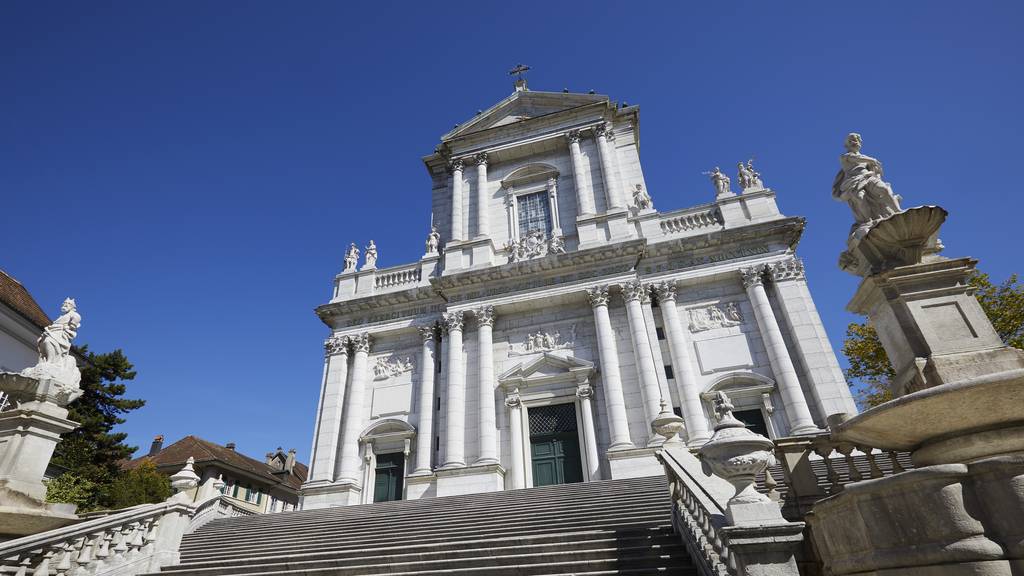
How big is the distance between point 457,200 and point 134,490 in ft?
62.5

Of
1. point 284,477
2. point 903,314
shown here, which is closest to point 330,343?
point 903,314

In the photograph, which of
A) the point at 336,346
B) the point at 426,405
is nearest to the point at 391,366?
the point at 336,346

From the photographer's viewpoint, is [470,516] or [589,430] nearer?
[470,516]

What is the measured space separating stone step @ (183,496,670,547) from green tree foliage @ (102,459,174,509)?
39.7 ft

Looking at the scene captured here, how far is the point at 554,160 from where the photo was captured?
2616 centimetres

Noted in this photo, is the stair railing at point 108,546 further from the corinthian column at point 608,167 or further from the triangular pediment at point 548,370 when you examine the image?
the corinthian column at point 608,167

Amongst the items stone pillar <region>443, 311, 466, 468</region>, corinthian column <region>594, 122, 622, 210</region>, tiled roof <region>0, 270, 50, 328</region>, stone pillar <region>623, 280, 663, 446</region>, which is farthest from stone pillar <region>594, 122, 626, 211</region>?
tiled roof <region>0, 270, 50, 328</region>

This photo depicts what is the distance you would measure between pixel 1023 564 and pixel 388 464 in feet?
64.4

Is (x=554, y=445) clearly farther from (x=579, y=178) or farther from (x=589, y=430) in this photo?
(x=579, y=178)

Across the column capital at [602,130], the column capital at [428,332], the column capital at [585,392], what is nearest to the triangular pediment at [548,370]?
the column capital at [585,392]

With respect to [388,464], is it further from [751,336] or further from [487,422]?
[751,336]

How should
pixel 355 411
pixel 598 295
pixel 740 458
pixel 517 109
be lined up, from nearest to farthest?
1. pixel 740 458
2. pixel 598 295
3. pixel 355 411
4. pixel 517 109

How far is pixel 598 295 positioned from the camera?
785 inches

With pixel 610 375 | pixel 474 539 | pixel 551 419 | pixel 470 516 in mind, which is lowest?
pixel 474 539
